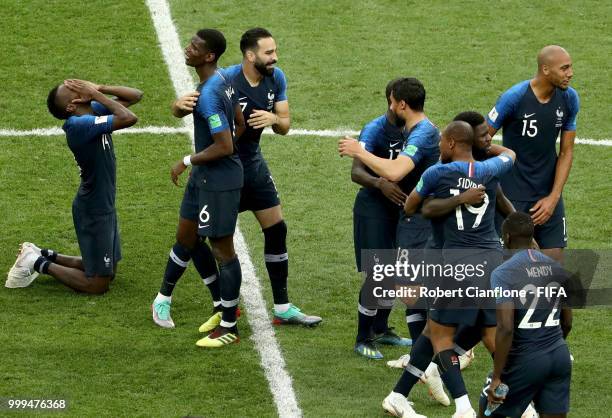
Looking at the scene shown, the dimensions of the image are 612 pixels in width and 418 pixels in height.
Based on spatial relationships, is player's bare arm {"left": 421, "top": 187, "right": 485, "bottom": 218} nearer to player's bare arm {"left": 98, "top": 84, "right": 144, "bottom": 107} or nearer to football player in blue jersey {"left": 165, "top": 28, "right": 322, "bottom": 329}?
football player in blue jersey {"left": 165, "top": 28, "right": 322, "bottom": 329}

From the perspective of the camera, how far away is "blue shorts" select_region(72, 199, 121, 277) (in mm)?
12023

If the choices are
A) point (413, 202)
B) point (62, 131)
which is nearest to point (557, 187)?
point (413, 202)

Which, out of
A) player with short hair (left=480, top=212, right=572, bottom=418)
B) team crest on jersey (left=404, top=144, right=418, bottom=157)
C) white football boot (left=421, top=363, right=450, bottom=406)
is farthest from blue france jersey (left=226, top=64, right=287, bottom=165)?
player with short hair (left=480, top=212, right=572, bottom=418)

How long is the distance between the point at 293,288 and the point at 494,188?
312 centimetres

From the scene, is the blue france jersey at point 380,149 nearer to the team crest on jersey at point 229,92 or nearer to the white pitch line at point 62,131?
the team crest on jersey at point 229,92

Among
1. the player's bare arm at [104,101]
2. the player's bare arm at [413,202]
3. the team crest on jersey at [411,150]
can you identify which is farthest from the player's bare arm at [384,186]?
the player's bare arm at [104,101]

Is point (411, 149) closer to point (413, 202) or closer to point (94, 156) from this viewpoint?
point (413, 202)

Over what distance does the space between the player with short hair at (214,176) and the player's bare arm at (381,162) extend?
1.10 metres

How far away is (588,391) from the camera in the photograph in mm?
10359

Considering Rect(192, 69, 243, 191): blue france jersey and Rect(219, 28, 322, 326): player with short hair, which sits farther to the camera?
Rect(219, 28, 322, 326): player with short hair

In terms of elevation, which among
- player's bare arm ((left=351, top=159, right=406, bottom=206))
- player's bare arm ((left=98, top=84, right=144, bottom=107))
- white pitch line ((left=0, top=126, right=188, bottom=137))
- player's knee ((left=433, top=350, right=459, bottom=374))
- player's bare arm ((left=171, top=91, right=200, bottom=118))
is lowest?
white pitch line ((left=0, top=126, right=188, bottom=137))

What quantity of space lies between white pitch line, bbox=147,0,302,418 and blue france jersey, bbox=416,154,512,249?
5.51ft

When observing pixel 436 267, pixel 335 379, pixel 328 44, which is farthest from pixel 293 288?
pixel 328 44

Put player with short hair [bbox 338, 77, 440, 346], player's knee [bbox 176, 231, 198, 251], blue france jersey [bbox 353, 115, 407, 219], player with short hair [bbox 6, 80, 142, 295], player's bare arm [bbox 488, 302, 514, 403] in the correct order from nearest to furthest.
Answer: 1. player's bare arm [bbox 488, 302, 514, 403]
2. player with short hair [bbox 338, 77, 440, 346]
3. blue france jersey [bbox 353, 115, 407, 219]
4. player's knee [bbox 176, 231, 198, 251]
5. player with short hair [bbox 6, 80, 142, 295]
